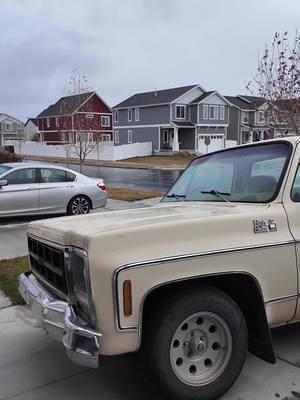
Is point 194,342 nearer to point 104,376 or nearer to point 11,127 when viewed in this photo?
point 104,376

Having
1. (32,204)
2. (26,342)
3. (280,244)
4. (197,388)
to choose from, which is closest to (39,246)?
(26,342)

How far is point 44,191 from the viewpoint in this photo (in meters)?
11.0

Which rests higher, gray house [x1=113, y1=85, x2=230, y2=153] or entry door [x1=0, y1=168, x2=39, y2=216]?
gray house [x1=113, y1=85, x2=230, y2=153]

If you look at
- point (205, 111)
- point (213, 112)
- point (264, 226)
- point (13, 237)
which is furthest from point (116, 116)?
point (264, 226)

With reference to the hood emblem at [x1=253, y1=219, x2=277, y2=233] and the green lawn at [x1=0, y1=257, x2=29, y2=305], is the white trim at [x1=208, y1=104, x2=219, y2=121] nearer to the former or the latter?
the green lawn at [x1=0, y1=257, x2=29, y2=305]

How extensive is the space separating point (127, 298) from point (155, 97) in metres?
52.1

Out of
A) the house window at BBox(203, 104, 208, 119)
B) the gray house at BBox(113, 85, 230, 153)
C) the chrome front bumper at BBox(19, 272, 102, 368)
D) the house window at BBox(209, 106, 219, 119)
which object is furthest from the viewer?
the house window at BBox(209, 106, 219, 119)

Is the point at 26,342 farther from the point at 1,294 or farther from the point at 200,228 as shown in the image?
the point at 200,228

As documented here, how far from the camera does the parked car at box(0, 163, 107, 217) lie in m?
10.5

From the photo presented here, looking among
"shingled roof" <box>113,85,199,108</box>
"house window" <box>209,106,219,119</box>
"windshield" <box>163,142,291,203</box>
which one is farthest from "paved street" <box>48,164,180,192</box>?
Answer: "house window" <box>209,106,219,119</box>

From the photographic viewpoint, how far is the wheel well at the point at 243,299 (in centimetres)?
297

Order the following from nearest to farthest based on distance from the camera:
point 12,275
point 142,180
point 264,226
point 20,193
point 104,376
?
point 264,226
point 104,376
point 12,275
point 20,193
point 142,180

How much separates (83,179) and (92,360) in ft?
30.9

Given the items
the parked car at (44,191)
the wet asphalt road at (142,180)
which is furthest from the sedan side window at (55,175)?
the wet asphalt road at (142,180)
